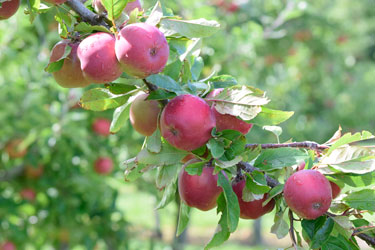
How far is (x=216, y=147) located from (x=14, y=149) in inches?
85.0

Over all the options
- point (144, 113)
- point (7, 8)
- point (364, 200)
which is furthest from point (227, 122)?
point (7, 8)

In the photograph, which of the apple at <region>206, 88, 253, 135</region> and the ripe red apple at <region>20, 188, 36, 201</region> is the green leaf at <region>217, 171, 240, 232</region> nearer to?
the apple at <region>206, 88, 253, 135</region>

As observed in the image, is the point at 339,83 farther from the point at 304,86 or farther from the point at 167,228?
the point at 167,228

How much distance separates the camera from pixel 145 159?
852 mm

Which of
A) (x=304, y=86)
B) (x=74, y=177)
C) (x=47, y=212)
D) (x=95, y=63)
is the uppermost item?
(x=95, y=63)

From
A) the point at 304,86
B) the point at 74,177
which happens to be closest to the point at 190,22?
the point at 74,177

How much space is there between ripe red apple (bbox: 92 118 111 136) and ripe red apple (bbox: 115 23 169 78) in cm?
205

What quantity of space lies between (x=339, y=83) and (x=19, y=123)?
19.1 feet

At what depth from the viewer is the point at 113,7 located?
31.5 inches

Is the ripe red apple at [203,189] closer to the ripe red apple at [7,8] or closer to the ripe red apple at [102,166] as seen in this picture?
the ripe red apple at [7,8]

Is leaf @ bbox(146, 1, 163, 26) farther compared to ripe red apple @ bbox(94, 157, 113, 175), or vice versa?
ripe red apple @ bbox(94, 157, 113, 175)

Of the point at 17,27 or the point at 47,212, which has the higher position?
the point at 17,27

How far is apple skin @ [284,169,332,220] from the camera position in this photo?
0.79 metres

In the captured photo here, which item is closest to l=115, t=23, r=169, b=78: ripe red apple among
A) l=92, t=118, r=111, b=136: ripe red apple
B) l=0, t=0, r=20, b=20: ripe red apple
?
l=0, t=0, r=20, b=20: ripe red apple
